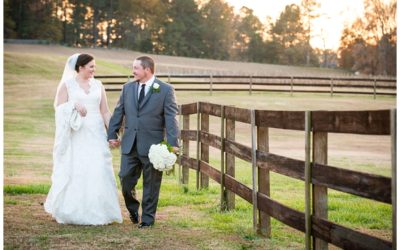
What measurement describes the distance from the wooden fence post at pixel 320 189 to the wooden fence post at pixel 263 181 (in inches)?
44.4

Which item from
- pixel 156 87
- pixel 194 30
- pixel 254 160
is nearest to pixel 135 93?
pixel 156 87

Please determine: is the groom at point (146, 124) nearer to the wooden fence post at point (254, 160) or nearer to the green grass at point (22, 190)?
the wooden fence post at point (254, 160)

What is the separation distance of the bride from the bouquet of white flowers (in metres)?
0.83

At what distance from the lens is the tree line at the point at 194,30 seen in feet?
175

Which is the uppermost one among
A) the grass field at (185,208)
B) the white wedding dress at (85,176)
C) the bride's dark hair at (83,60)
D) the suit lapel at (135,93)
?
the bride's dark hair at (83,60)

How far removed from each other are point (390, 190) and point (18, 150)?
1218cm

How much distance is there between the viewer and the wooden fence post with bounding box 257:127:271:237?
5543 mm

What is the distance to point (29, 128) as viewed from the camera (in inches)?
810

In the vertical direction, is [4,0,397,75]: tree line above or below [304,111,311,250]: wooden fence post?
above

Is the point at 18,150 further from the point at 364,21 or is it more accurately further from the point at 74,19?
the point at 74,19

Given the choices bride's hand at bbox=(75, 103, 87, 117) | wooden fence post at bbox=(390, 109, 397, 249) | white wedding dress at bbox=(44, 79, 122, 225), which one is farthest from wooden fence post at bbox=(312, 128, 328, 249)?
bride's hand at bbox=(75, 103, 87, 117)

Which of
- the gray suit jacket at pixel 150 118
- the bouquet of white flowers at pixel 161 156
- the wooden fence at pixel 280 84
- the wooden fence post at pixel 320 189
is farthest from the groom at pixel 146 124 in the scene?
the wooden fence at pixel 280 84

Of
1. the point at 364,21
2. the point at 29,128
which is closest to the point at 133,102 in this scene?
Result: the point at 29,128

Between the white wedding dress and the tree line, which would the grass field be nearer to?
the white wedding dress
